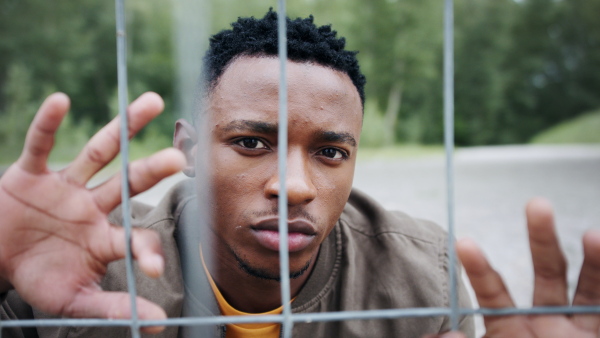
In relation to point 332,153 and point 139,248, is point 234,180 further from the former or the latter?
point 139,248

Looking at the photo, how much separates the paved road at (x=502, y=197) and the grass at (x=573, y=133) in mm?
10566

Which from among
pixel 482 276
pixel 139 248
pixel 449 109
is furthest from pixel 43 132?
pixel 482 276

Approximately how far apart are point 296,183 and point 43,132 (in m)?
0.51

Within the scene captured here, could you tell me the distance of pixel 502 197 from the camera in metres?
6.30

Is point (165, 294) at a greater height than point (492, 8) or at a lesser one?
lesser

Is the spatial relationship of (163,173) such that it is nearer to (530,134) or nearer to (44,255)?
(44,255)

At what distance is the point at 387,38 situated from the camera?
1683 cm

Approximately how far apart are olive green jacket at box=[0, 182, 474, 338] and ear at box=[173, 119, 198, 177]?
0.11 meters

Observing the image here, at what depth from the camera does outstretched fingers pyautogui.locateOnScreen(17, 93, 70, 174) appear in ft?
2.39

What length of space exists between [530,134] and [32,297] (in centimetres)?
2721

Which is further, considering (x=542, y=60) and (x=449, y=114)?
(x=542, y=60)

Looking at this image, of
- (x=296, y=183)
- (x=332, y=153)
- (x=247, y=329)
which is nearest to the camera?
(x=296, y=183)

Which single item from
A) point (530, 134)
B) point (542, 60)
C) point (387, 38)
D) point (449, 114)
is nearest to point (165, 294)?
point (449, 114)

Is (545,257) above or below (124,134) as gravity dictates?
below
